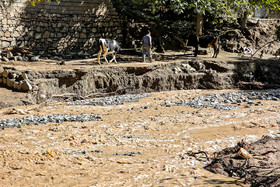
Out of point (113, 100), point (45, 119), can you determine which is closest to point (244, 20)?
point (113, 100)

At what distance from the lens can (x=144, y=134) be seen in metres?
7.16

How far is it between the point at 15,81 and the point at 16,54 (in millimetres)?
4005

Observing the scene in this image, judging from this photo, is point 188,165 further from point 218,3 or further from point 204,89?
point 218,3

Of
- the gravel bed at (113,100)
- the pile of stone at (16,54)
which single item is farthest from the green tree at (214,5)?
the pile of stone at (16,54)

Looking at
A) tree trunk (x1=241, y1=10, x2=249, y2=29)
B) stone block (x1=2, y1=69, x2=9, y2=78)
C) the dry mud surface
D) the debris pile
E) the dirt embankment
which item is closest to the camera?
the debris pile

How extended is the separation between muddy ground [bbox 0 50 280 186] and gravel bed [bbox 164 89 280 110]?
434mm

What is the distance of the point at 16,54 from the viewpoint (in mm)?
13484

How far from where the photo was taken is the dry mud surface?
477 cm

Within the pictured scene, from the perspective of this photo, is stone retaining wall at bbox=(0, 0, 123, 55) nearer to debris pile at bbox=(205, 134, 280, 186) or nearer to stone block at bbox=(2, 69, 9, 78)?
stone block at bbox=(2, 69, 9, 78)

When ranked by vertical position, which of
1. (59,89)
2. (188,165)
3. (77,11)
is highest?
(77,11)

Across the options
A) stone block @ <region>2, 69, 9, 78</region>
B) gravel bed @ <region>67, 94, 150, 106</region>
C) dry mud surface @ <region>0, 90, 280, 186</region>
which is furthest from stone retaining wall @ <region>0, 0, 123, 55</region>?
dry mud surface @ <region>0, 90, 280, 186</region>

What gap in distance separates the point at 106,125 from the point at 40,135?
1777 millimetres

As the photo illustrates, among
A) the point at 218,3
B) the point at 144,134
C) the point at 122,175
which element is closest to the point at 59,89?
the point at 144,134

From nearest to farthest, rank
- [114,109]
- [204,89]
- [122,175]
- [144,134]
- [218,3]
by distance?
[122,175] < [144,134] < [114,109] < [204,89] < [218,3]
